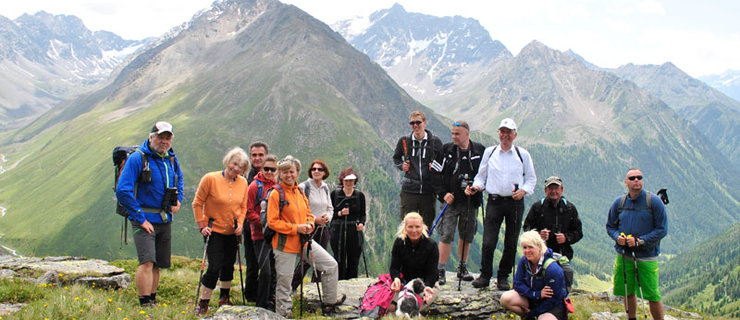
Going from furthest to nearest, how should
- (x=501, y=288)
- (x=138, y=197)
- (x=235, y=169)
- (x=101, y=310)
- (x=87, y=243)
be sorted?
(x=87, y=243), (x=501, y=288), (x=235, y=169), (x=138, y=197), (x=101, y=310)

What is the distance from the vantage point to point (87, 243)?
165 m

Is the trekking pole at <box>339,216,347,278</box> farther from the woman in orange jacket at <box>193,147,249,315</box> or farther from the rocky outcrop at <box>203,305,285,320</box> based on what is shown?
the rocky outcrop at <box>203,305,285,320</box>

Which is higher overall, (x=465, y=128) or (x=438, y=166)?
(x=465, y=128)

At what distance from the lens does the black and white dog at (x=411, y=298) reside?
978 cm

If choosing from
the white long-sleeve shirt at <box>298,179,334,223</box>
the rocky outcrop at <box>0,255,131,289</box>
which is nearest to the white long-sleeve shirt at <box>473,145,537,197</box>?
the white long-sleeve shirt at <box>298,179,334,223</box>

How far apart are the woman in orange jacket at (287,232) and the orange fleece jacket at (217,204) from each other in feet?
3.77

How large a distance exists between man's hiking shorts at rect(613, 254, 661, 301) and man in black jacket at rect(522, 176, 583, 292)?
5.27 ft

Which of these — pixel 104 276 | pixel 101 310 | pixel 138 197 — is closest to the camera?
pixel 101 310

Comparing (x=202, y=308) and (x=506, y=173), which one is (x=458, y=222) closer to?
(x=506, y=173)

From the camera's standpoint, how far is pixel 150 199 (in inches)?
384

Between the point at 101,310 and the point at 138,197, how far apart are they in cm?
245

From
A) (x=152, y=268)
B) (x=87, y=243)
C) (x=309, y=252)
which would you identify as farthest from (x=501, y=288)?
(x=87, y=243)

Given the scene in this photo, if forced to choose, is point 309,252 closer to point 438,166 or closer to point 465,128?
point 438,166

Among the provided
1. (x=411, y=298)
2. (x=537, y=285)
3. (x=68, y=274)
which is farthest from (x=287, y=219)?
(x=68, y=274)
